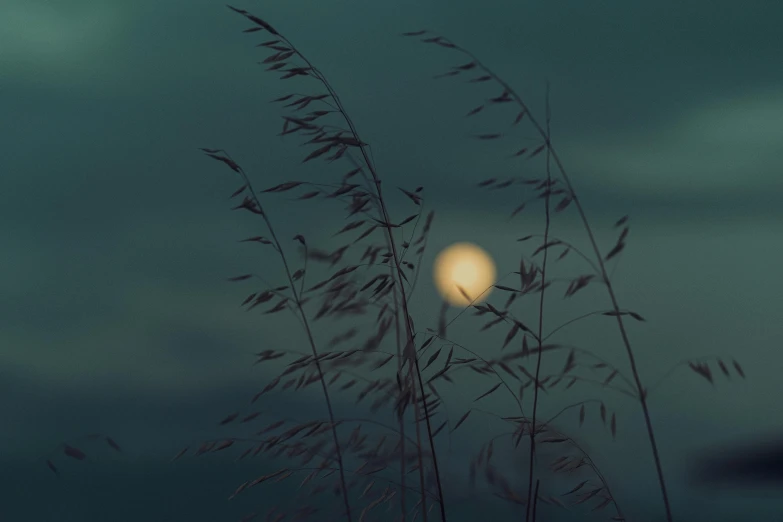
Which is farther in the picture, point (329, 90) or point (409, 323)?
point (329, 90)

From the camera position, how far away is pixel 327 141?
2338mm

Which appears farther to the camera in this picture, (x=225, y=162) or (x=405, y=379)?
(x=225, y=162)

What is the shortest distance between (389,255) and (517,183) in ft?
1.45

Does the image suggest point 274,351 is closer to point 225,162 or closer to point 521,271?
point 225,162

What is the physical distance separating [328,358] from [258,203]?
0.53 metres

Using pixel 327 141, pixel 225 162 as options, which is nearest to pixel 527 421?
pixel 327 141

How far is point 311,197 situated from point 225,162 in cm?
31

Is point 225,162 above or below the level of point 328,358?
above

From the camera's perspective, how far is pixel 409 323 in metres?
2.21

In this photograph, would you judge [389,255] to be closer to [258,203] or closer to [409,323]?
[409,323]

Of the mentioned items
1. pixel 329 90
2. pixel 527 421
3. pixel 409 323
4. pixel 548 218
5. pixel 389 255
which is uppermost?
pixel 329 90

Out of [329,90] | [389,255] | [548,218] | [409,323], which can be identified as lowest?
[409,323]

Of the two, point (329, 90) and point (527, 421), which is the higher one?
point (329, 90)

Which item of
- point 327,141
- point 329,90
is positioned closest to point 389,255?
point 327,141
